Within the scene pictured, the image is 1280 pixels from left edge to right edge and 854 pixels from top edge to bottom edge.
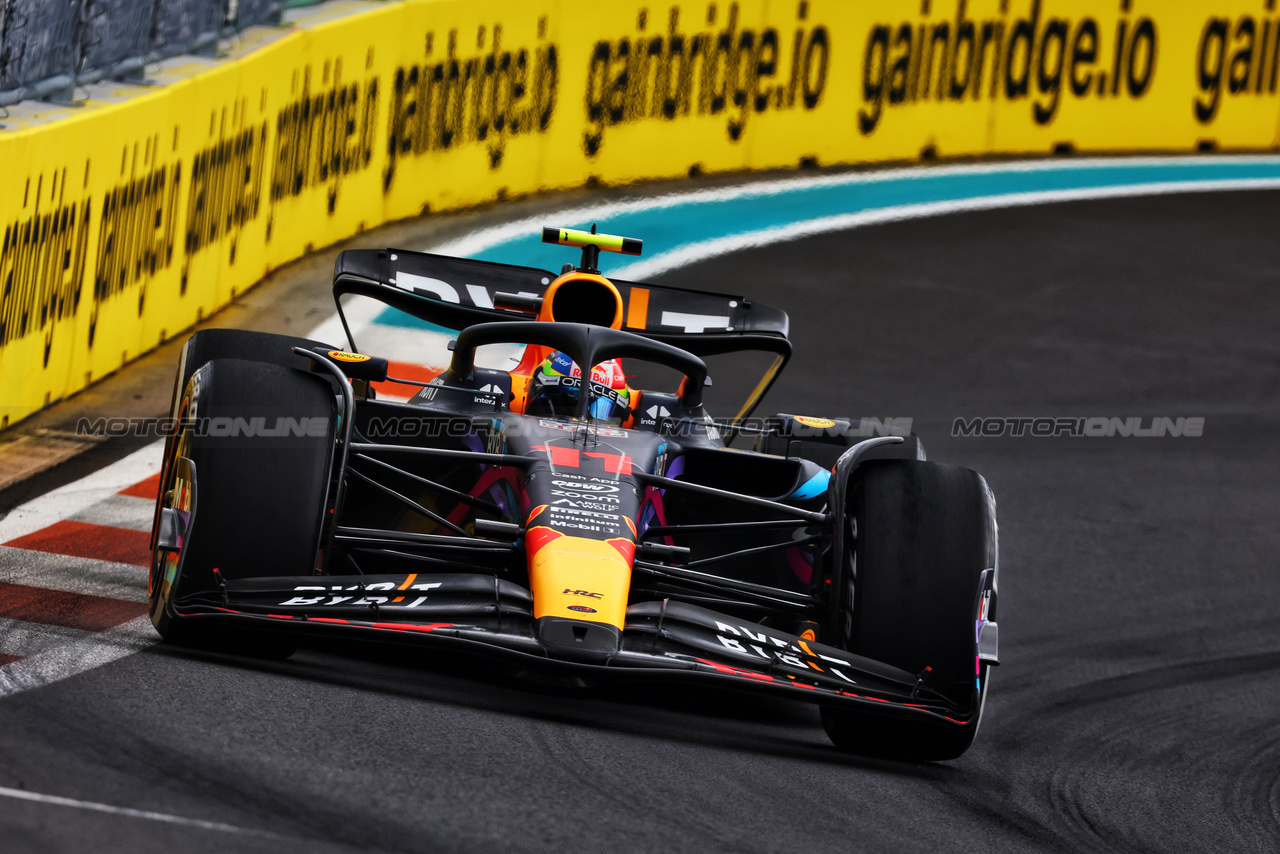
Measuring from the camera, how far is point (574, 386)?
675cm

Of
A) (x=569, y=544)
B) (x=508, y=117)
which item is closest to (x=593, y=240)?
(x=569, y=544)

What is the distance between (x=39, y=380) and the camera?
8.36m

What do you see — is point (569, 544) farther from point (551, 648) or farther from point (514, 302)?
point (514, 302)

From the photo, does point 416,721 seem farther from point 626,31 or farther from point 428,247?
point 626,31

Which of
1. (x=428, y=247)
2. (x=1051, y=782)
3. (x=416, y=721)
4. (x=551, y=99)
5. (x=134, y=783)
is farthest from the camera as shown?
(x=551, y=99)

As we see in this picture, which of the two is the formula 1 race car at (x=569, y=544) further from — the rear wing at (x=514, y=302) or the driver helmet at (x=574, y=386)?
the rear wing at (x=514, y=302)

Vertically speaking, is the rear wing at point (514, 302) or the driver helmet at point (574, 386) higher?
the rear wing at point (514, 302)

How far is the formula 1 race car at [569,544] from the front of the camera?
16.3 feet

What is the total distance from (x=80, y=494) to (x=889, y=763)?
4219 millimetres

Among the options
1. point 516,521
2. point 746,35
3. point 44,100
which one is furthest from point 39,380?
point 746,35

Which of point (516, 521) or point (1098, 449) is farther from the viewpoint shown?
point (1098, 449)

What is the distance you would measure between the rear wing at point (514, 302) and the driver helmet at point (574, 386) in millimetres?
955

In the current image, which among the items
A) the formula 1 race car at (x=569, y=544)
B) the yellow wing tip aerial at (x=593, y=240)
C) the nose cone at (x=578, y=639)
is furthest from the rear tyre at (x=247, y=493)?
the yellow wing tip aerial at (x=593, y=240)

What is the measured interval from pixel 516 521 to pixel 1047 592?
365cm
